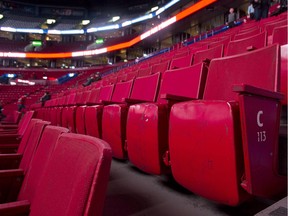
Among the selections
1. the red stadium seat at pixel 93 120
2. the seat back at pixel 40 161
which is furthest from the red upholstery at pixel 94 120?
the seat back at pixel 40 161

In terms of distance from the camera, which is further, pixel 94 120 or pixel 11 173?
pixel 94 120

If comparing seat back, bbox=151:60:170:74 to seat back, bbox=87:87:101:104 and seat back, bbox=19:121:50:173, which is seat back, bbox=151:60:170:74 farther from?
seat back, bbox=19:121:50:173

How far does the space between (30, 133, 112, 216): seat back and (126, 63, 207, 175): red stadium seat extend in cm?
25

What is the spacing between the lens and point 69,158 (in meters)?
0.26

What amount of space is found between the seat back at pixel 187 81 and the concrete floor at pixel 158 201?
0.23 m

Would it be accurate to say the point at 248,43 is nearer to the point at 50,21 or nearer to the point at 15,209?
the point at 15,209

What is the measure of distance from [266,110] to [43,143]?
0.40m

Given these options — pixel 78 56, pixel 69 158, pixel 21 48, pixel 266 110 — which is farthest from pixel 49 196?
pixel 21 48

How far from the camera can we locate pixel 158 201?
50 centimetres

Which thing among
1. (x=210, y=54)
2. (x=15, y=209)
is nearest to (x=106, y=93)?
(x=210, y=54)

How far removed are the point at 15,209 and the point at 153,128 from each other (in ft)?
0.96

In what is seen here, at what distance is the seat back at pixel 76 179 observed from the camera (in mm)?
197

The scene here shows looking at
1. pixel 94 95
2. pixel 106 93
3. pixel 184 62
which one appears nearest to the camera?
pixel 184 62

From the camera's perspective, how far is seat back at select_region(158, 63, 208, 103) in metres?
0.66
